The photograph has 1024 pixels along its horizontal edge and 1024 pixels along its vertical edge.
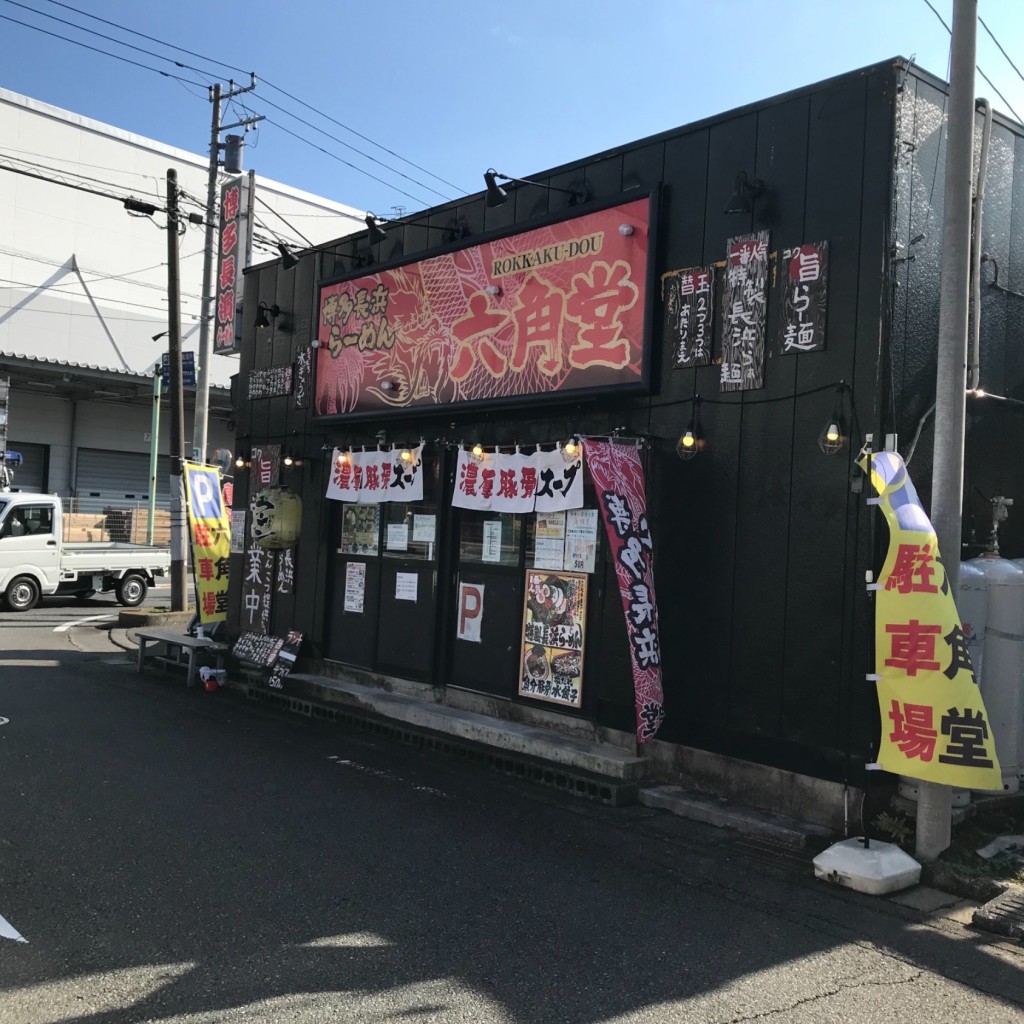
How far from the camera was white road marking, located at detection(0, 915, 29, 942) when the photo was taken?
14.8ft

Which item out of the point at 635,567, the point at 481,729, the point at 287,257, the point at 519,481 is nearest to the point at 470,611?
the point at 481,729

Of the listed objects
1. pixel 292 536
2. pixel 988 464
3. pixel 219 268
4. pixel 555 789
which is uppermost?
pixel 219 268

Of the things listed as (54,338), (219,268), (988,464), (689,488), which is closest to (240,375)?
(219,268)

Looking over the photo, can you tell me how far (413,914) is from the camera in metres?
5.04

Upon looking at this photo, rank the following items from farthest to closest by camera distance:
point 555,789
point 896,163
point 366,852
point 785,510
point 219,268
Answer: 1. point 219,268
2. point 555,789
3. point 785,510
4. point 896,163
5. point 366,852

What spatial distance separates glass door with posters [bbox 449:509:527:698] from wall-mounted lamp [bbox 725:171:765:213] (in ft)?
11.8

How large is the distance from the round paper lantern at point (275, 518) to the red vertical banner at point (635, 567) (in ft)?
17.7

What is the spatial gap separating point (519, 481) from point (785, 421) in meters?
2.70

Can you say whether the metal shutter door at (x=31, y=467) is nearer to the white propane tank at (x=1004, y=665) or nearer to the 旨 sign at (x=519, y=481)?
the 旨 sign at (x=519, y=481)

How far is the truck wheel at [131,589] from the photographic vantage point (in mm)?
20531

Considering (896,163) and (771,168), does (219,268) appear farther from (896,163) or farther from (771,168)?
(896,163)

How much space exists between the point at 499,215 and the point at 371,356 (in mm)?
2454

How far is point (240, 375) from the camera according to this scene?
1367 centimetres

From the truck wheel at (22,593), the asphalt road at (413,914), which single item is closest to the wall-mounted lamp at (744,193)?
the asphalt road at (413,914)
